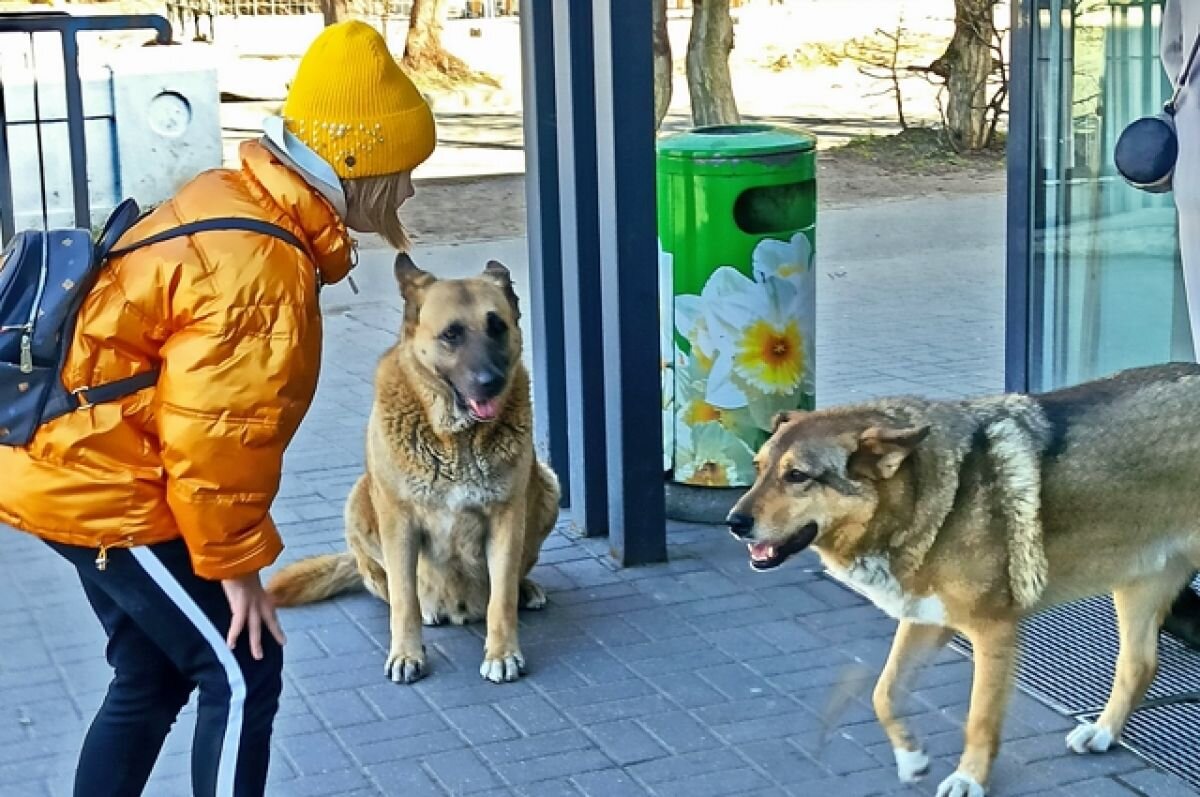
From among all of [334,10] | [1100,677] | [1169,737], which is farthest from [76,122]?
[334,10]

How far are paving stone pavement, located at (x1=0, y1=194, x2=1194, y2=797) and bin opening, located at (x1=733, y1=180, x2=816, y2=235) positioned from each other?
1.27m

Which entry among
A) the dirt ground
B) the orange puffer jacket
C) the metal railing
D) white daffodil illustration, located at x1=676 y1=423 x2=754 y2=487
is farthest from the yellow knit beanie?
the dirt ground

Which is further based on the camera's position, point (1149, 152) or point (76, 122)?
point (76, 122)

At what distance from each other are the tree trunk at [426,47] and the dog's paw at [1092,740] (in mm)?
25371

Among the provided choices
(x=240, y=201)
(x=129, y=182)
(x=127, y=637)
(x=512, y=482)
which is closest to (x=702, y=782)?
(x=512, y=482)

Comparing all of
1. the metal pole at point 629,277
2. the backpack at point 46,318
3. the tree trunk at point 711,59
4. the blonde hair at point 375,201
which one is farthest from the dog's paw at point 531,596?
the tree trunk at point 711,59

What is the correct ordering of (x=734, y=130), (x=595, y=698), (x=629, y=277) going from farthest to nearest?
(x=734, y=130), (x=629, y=277), (x=595, y=698)

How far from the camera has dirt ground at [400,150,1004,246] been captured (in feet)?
46.5

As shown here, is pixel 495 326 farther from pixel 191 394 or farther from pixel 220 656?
pixel 191 394

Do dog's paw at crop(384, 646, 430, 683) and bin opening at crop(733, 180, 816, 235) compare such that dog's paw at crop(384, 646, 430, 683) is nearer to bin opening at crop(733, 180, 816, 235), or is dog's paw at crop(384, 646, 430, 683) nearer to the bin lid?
bin opening at crop(733, 180, 816, 235)

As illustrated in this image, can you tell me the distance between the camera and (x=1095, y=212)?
640 centimetres

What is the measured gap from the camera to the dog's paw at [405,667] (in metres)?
5.01

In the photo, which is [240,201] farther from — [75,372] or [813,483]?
[813,483]

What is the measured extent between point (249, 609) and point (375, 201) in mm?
888
